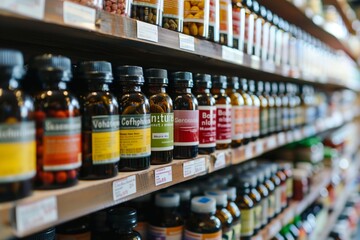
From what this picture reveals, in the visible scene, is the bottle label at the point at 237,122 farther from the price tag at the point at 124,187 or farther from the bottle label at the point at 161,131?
the price tag at the point at 124,187

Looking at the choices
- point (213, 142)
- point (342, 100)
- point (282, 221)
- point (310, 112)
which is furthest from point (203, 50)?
point (342, 100)

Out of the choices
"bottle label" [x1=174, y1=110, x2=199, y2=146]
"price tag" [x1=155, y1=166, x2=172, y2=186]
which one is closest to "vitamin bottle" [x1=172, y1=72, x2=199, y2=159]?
"bottle label" [x1=174, y1=110, x2=199, y2=146]

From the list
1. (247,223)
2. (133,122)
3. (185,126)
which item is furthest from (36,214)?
(247,223)

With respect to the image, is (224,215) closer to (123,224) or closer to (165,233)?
(165,233)

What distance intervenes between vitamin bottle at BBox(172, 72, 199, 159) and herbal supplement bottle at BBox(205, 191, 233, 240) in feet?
1.00

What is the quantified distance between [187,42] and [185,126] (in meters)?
0.25

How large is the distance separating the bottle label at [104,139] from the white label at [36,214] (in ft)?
0.48

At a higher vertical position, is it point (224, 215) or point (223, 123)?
point (223, 123)

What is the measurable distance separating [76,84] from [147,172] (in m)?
0.27

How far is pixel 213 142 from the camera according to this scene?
1.17m

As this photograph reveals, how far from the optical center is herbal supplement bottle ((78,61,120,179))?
0.72 m

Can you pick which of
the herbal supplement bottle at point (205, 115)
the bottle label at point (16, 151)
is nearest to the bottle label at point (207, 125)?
the herbal supplement bottle at point (205, 115)

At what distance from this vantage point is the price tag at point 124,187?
752 mm

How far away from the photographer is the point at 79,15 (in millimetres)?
679
